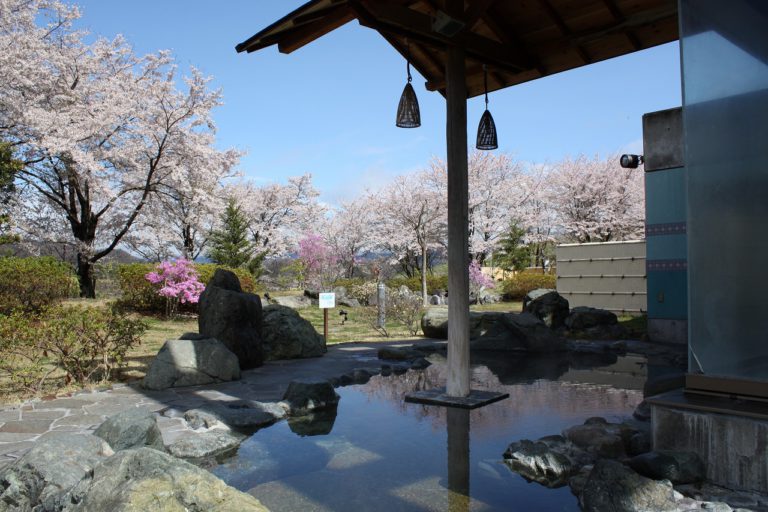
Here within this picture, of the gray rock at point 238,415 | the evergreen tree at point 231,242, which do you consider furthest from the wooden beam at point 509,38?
the evergreen tree at point 231,242

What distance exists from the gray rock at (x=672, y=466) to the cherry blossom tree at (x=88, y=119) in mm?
16939

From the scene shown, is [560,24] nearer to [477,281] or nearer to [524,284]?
[477,281]

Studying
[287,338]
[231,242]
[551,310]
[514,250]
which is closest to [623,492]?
[287,338]

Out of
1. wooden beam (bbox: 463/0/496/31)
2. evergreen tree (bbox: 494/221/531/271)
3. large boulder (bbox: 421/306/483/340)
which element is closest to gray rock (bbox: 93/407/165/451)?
wooden beam (bbox: 463/0/496/31)

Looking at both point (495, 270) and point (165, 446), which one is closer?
point (165, 446)

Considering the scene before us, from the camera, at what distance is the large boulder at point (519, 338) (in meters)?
9.79

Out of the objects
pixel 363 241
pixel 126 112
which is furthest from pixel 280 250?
pixel 126 112

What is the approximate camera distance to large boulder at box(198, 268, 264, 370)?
7703mm

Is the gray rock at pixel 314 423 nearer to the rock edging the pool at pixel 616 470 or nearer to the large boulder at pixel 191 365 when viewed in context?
the rock edging the pool at pixel 616 470

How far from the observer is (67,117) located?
1672cm

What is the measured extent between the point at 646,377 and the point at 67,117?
1697 centimetres

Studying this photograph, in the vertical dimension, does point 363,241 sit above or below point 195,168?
below

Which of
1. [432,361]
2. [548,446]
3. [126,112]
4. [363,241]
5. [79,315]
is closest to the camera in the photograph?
[548,446]

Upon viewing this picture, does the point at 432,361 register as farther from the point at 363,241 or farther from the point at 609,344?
the point at 363,241
